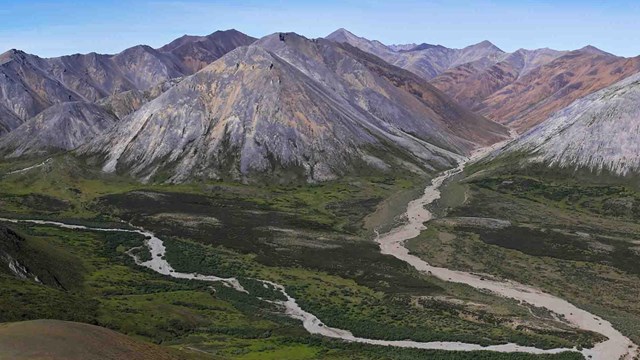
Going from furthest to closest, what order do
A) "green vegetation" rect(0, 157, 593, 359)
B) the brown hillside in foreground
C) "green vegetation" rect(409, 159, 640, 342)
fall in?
"green vegetation" rect(409, 159, 640, 342) < "green vegetation" rect(0, 157, 593, 359) < the brown hillside in foreground

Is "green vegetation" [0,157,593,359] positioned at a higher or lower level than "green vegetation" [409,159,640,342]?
lower

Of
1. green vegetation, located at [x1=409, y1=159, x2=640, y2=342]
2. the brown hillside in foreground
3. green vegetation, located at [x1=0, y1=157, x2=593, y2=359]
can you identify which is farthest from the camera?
green vegetation, located at [x1=409, y1=159, x2=640, y2=342]

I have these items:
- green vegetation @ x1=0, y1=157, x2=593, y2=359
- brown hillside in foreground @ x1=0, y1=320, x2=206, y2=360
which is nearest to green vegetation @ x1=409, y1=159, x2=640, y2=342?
green vegetation @ x1=0, y1=157, x2=593, y2=359

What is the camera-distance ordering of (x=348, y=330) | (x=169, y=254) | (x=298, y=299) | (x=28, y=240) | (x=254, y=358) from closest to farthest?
(x=254, y=358) < (x=348, y=330) < (x=298, y=299) < (x=28, y=240) < (x=169, y=254)

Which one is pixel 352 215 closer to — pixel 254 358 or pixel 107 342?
pixel 254 358

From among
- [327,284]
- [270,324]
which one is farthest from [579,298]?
[270,324]

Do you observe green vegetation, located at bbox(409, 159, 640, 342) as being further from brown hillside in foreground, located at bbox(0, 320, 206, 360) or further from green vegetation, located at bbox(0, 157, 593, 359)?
brown hillside in foreground, located at bbox(0, 320, 206, 360)

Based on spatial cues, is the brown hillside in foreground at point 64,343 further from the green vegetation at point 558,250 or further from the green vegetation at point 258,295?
the green vegetation at point 558,250

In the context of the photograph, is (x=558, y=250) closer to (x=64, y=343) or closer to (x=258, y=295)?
(x=258, y=295)

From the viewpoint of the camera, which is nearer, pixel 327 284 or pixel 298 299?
pixel 298 299

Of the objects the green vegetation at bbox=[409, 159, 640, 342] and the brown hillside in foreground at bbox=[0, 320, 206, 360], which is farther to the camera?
the green vegetation at bbox=[409, 159, 640, 342]

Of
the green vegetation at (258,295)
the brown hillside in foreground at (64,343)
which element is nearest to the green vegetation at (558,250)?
the green vegetation at (258,295)
